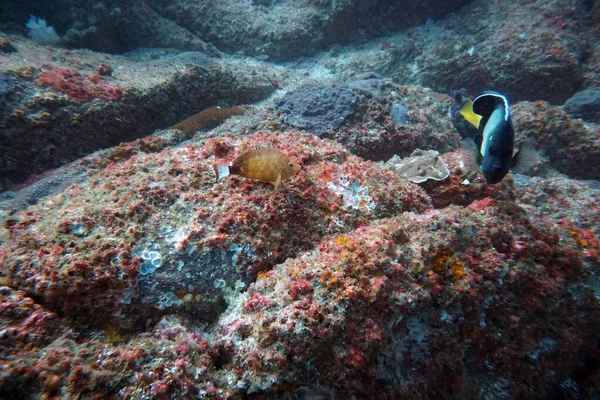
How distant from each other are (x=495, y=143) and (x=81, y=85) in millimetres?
7045

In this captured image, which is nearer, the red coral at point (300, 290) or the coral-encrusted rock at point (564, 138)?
the red coral at point (300, 290)

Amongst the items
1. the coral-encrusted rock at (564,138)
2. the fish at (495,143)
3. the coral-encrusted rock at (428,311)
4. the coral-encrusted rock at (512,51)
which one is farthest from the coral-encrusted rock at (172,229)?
the coral-encrusted rock at (512,51)

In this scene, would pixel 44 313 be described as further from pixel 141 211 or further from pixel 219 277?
pixel 219 277

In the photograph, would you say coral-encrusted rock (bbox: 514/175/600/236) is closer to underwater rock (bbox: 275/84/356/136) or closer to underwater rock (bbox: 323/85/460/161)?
underwater rock (bbox: 323/85/460/161)

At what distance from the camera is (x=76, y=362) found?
150 cm

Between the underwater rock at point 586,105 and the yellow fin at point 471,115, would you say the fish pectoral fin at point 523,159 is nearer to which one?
the yellow fin at point 471,115

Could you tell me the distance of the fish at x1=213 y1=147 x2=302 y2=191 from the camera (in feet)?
7.34

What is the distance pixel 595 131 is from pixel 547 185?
3718 millimetres

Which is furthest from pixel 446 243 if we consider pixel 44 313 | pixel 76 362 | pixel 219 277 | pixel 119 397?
pixel 44 313

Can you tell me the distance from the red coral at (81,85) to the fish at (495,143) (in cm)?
643

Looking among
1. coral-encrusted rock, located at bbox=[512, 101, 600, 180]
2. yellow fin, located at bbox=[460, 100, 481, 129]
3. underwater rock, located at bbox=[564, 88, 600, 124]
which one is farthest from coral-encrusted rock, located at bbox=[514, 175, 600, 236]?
underwater rock, located at bbox=[564, 88, 600, 124]

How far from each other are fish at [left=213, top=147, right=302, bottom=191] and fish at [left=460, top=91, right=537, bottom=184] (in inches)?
71.2

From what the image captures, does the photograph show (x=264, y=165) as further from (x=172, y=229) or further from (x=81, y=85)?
(x=81, y=85)

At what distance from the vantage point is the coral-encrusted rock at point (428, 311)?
5.74ft
